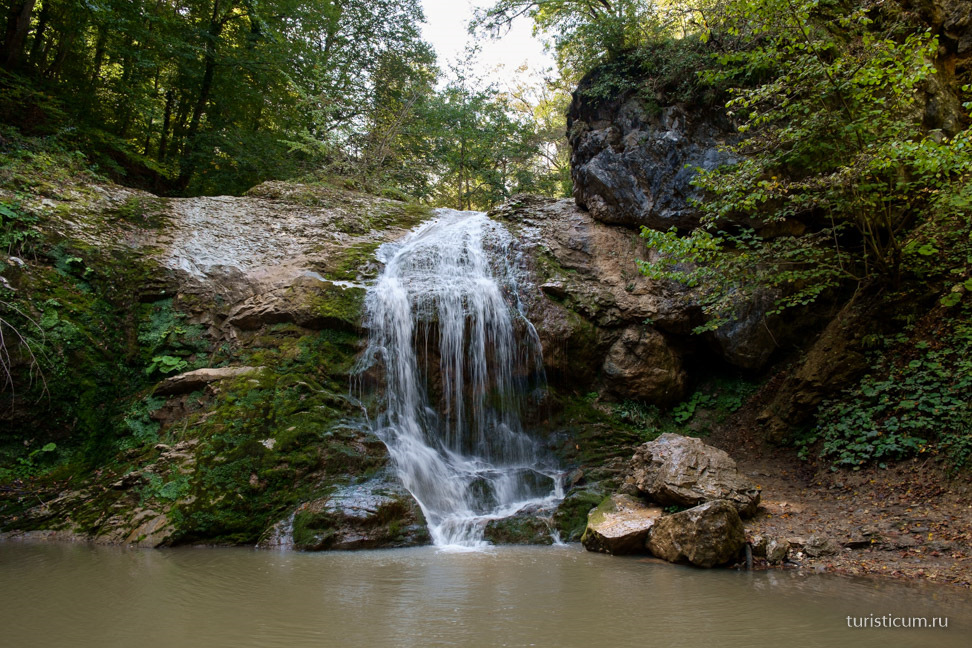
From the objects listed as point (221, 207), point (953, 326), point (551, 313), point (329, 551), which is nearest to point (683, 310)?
point (551, 313)

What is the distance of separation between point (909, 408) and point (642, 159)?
5.90 m

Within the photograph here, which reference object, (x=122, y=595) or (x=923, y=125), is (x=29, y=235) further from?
(x=923, y=125)

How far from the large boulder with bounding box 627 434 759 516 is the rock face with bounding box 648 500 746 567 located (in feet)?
1.82

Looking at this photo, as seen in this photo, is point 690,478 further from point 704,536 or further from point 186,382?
point 186,382

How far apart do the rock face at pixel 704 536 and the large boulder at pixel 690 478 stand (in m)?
0.56

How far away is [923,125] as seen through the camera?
787cm

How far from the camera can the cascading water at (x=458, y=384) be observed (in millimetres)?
6629

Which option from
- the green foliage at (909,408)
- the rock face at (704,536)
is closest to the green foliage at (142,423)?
the rock face at (704,536)

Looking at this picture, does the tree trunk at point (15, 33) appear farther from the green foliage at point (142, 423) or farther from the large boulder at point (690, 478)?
the large boulder at point (690, 478)

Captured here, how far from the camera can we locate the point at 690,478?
5.31 metres

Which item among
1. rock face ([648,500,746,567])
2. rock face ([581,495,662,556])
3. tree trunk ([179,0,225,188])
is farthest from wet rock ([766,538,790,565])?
tree trunk ([179,0,225,188])

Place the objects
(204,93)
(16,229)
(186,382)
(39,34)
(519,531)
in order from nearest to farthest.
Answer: (519,531)
(186,382)
(16,229)
(39,34)
(204,93)

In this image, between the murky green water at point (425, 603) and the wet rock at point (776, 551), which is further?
the wet rock at point (776, 551)

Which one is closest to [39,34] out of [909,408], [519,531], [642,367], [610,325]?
[610,325]
